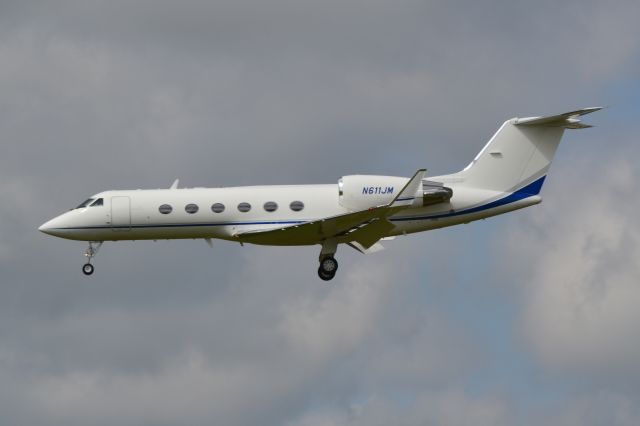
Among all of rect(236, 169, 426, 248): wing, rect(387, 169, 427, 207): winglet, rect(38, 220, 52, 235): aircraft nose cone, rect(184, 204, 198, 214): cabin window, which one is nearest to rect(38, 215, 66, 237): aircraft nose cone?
rect(38, 220, 52, 235): aircraft nose cone

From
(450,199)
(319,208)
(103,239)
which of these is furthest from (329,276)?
(103,239)

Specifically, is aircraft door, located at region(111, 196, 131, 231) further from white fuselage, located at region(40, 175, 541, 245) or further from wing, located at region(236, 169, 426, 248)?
wing, located at region(236, 169, 426, 248)

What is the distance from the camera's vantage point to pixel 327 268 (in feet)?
118

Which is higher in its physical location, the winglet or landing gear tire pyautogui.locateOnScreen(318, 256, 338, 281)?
the winglet

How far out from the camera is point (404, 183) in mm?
34906

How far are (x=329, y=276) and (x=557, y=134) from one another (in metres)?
8.45

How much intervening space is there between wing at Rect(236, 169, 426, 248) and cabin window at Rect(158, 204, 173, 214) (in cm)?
224

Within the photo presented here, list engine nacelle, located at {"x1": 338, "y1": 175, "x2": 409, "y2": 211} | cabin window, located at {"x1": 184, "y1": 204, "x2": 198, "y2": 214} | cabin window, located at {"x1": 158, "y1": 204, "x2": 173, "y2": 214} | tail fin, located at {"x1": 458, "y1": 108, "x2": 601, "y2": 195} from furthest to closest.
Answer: tail fin, located at {"x1": 458, "y1": 108, "x2": 601, "y2": 195}, cabin window, located at {"x1": 158, "y1": 204, "x2": 173, "y2": 214}, cabin window, located at {"x1": 184, "y1": 204, "x2": 198, "y2": 214}, engine nacelle, located at {"x1": 338, "y1": 175, "x2": 409, "y2": 211}

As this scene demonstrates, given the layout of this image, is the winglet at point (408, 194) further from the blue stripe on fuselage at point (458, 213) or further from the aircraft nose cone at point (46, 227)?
the aircraft nose cone at point (46, 227)

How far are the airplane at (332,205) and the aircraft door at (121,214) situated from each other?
0.03 meters

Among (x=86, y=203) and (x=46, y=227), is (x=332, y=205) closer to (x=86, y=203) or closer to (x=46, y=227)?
(x=86, y=203)

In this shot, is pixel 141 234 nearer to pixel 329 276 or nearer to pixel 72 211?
pixel 72 211

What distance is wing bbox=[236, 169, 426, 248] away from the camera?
3358cm

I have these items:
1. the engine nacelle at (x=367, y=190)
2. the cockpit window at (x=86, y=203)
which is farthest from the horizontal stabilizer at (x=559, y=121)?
the cockpit window at (x=86, y=203)
